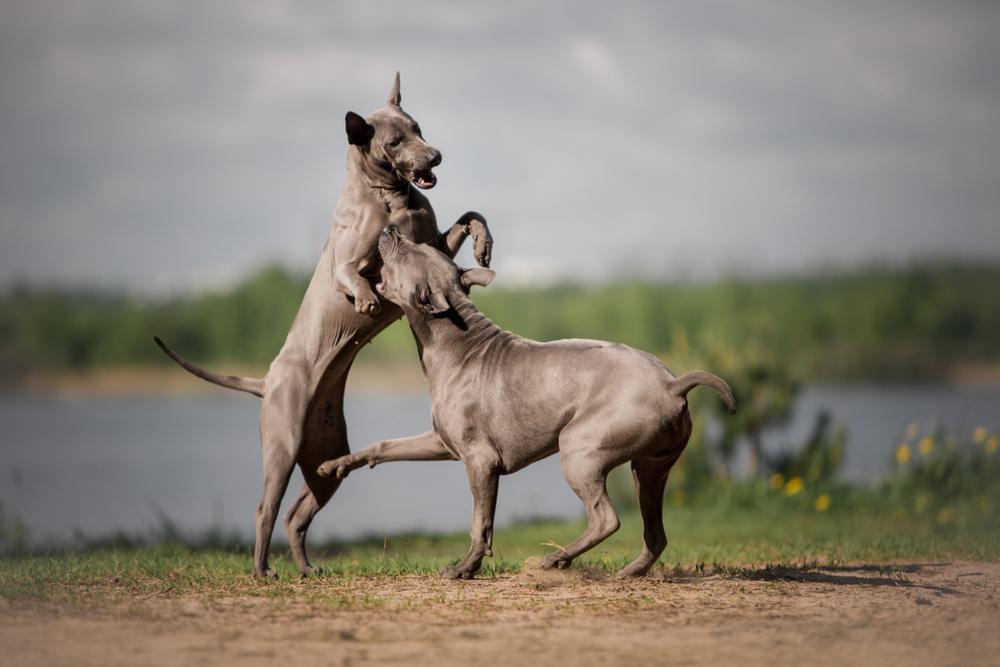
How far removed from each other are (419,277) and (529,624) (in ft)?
8.14

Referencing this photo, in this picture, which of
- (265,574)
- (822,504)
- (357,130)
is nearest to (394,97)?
(357,130)

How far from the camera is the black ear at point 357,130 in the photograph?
8.07 m

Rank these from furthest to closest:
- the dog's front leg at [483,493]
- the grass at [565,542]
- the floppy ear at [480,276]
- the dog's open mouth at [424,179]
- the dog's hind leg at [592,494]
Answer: the dog's open mouth at [424,179] → the floppy ear at [480,276] → the grass at [565,542] → the dog's front leg at [483,493] → the dog's hind leg at [592,494]

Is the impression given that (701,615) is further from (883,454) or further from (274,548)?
(883,454)

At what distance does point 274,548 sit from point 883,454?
8658 millimetres

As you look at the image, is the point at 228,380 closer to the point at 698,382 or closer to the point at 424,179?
the point at 424,179

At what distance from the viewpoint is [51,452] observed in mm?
24234

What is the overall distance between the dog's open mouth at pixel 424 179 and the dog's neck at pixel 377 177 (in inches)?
7.4

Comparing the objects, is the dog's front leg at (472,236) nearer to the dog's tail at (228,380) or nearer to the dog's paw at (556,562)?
the dog's tail at (228,380)

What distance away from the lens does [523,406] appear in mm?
7445

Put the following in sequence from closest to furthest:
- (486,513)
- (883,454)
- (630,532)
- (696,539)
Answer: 1. (486,513)
2. (696,539)
3. (630,532)
4. (883,454)

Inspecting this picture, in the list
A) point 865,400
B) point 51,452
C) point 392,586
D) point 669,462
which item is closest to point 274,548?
point 392,586

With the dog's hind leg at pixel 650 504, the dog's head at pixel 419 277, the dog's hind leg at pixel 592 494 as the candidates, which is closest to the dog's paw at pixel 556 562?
the dog's hind leg at pixel 592 494

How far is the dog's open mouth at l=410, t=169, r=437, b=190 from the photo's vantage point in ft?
26.3
